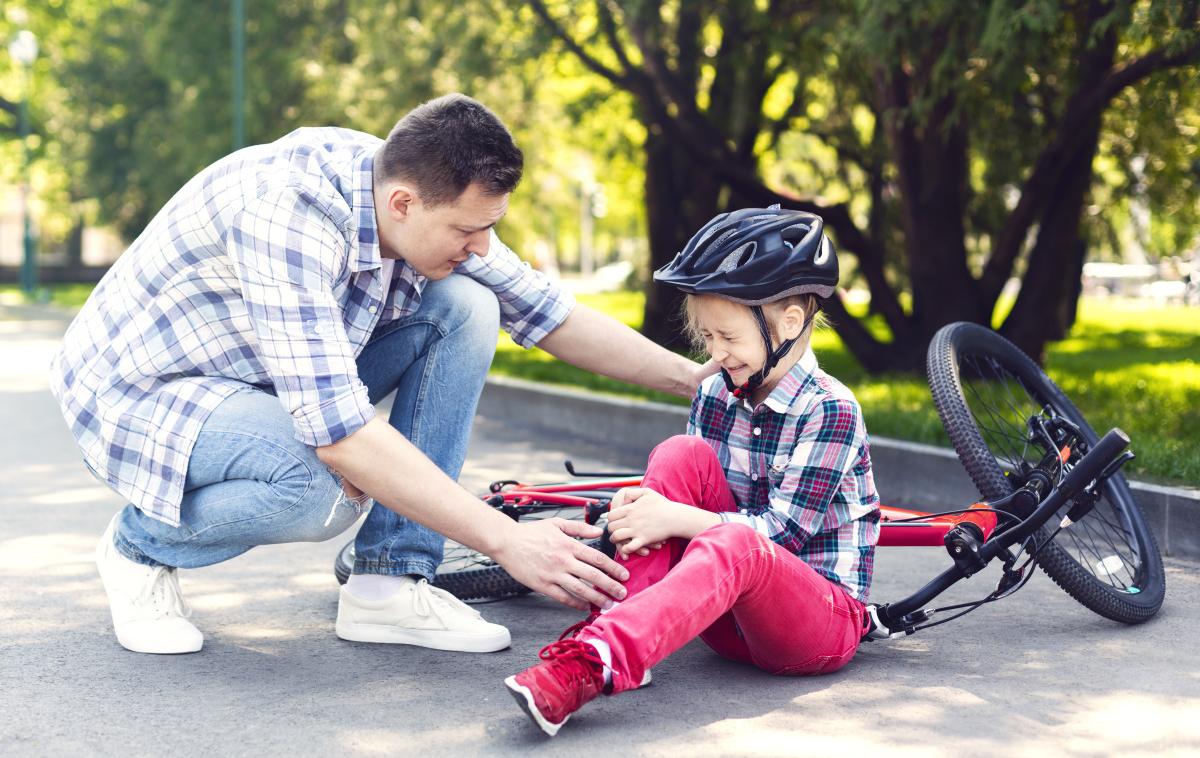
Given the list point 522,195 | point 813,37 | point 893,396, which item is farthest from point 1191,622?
point 522,195

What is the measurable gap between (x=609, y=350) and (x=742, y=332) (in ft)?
2.89

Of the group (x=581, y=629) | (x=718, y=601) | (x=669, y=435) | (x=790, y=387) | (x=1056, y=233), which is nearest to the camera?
(x=718, y=601)

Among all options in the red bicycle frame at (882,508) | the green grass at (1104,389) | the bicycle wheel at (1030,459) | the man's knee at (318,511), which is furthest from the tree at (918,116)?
the man's knee at (318,511)

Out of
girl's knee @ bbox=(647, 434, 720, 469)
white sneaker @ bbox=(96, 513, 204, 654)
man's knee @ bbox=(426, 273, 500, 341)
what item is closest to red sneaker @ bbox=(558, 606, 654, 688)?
girl's knee @ bbox=(647, 434, 720, 469)

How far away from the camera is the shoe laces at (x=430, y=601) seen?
3637 mm

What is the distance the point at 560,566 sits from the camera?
2969 millimetres

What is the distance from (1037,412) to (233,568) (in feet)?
9.27

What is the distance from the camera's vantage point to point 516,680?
2.74 meters

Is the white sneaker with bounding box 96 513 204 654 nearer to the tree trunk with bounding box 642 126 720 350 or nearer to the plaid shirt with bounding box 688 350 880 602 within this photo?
the plaid shirt with bounding box 688 350 880 602

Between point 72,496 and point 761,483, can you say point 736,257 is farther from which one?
point 72,496

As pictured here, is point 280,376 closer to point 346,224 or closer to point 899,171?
point 346,224

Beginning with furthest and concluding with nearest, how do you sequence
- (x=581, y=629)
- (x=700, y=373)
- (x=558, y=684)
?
(x=700, y=373)
(x=581, y=629)
(x=558, y=684)

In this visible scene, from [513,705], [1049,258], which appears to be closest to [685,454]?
[513,705]

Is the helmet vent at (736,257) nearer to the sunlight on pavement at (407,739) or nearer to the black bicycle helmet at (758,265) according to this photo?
the black bicycle helmet at (758,265)
